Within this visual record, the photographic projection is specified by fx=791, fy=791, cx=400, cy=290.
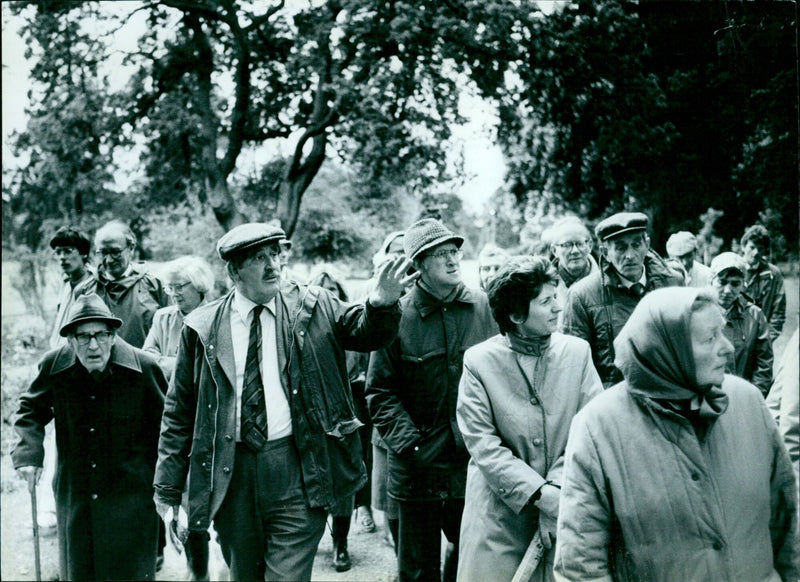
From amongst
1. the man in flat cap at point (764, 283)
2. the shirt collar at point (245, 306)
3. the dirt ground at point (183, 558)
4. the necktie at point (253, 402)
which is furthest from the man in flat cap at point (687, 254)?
the necktie at point (253, 402)

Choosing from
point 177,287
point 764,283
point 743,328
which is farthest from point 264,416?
point 764,283

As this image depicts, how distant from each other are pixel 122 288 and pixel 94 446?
1935 millimetres

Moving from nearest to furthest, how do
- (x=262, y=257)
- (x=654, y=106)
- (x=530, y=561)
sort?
1. (x=530, y=561)
2. (x=262, y=257)
3. (x=654, y=106)

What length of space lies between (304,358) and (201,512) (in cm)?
88

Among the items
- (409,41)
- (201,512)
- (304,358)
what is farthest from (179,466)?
(409,41)

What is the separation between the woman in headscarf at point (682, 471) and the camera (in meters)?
2.33

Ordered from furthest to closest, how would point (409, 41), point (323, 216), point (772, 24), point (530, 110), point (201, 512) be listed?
point (323, 216) → point (530, 110) → point (409, 41) → point (201, 512) → point (772, 24)

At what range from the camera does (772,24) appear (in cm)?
331

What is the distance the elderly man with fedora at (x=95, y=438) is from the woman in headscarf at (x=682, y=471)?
10.1 feet

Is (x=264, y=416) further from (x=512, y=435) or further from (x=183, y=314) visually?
(x=183, y=314)

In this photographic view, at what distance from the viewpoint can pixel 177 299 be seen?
5.44 metres

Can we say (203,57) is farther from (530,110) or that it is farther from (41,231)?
(530,110)

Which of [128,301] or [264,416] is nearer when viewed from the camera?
[264,416]

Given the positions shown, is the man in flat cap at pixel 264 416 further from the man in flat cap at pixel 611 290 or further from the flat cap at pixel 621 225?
the flat cap at pixel 621 225
